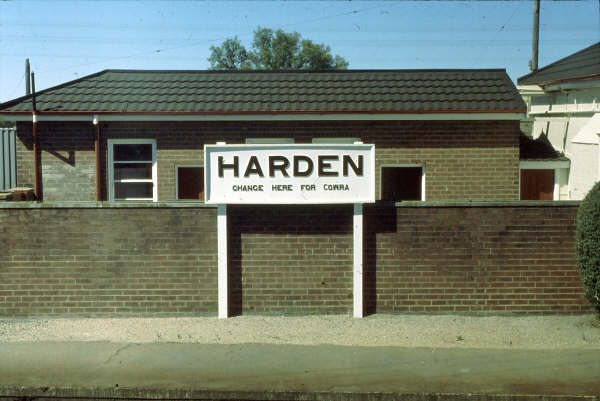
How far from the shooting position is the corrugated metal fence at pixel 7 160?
18828 millimetres

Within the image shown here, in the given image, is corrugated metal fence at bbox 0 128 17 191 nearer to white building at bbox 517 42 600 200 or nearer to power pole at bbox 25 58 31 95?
white building at bbox 517 42 600 200

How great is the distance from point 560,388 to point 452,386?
1.02 meters

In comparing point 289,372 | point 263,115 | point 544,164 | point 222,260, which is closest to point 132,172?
point 263,115

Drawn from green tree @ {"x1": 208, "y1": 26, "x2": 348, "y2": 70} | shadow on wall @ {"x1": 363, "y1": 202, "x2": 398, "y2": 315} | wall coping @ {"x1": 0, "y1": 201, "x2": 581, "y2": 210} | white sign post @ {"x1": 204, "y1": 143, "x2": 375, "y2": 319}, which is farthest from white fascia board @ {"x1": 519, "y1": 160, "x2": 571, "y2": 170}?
green tree @ {"x1": 208, "y1": 26, "x2": 348, "y2": 70}

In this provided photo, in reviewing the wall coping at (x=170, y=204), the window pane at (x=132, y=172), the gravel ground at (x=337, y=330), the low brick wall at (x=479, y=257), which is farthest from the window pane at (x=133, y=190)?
the low brick wall at (x=479, y=257)

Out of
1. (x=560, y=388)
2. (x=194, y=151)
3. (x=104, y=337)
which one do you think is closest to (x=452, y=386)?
(x=560, y=388)

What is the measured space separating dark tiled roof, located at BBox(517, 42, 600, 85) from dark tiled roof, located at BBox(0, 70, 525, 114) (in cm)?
320

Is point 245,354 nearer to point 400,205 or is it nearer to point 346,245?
point 346,245

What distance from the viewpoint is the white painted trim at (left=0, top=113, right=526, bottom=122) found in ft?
44.5

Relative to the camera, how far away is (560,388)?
639 centimetres

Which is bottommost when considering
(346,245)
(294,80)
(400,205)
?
(346,245)

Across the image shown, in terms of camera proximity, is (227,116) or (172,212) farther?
(227,116)

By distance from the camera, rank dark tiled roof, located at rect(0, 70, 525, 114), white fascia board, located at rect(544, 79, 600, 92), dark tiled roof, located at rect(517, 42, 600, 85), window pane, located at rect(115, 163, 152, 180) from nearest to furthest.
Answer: dark tiled roof, located at rect(0, 70, 525, 114) → window pane, located at rect(115, 163, 152, 180) → white fascia board, located at rect(544, 79, 600, 92) → dark tiled roof, located at rect(517, 42, 600, 85)

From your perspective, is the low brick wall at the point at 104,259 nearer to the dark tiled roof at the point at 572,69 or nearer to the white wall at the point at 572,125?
the white wall at the point at 572,125
